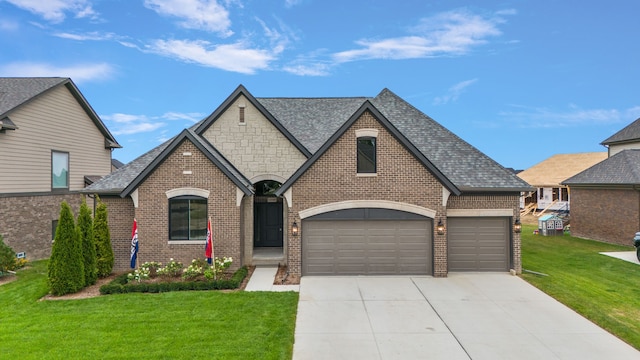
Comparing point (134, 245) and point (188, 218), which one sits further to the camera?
point (188, 218)

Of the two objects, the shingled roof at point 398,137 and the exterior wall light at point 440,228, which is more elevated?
the shingled roof at point 398,137

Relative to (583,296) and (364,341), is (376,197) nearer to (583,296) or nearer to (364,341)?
(364,341)

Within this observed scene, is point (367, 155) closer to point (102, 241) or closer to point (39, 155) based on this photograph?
point (102, 241)

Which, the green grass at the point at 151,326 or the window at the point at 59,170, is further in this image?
the window at the point at 59,170

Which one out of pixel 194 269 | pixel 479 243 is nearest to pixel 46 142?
pixel 194 269

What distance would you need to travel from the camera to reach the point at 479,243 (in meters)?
13.4

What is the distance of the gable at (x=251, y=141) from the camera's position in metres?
15.0

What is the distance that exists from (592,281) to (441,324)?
26.4 feet

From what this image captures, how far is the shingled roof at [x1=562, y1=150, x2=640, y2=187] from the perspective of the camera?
19922mm

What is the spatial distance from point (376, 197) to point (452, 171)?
11.9ft

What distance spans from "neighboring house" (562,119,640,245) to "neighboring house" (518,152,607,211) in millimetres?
10892

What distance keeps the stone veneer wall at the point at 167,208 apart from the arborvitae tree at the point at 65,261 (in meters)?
2.22

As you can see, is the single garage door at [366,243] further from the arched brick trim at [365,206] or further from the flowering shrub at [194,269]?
the flowering shrub at [194,269]

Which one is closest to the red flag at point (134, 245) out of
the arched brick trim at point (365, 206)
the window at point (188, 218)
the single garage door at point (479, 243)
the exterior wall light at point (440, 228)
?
the window at point (188, 218)
